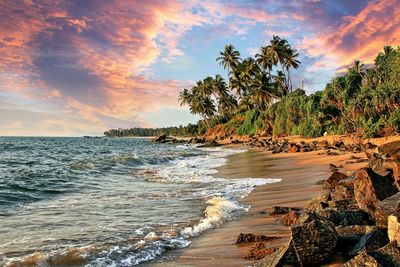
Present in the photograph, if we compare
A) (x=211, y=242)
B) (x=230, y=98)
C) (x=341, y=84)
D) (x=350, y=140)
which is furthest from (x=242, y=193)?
(x=230, y=98)

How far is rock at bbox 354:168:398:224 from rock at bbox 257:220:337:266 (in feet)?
7.28

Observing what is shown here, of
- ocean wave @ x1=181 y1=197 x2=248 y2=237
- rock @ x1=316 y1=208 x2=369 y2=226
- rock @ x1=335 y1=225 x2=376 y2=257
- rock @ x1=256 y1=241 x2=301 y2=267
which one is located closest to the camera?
rock @ x1=256 y1=241 x2=301 y2=267

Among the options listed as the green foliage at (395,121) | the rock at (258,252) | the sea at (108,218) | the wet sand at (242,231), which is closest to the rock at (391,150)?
the wet sand at (242,231)

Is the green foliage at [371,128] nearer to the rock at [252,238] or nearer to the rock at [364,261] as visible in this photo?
the rock at [252,238]

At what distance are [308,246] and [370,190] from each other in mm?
3143

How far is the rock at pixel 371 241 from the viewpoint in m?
5.47

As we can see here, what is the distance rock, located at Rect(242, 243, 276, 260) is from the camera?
668 centimetres

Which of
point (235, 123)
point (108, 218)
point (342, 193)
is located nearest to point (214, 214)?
point (108, 218)

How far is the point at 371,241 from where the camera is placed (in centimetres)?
553

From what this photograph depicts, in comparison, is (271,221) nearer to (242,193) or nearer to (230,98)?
(242,193)

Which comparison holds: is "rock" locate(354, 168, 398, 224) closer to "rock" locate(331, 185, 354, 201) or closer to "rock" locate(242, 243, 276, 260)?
"rock" locate(331, 185, 354, 201)

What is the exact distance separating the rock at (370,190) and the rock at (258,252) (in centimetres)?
215

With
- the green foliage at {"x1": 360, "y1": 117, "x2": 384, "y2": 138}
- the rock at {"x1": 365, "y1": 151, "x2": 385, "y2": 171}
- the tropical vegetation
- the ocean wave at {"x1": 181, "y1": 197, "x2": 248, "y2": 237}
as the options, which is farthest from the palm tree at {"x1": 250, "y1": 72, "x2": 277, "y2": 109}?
the ocean wave at {"x1": 181, "y1": 197, "x2": 248, "y2": 237}

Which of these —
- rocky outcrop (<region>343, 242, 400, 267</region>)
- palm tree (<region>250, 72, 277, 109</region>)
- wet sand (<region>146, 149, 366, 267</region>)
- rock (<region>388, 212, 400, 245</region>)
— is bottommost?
wet sand (<region>146, 149, 366, 267</region>)
